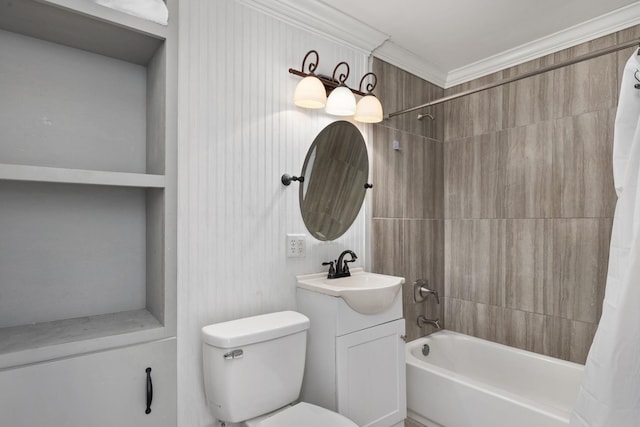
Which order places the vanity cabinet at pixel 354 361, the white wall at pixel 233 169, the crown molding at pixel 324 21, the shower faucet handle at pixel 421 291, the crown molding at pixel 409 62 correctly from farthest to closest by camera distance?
the shower faucet handle at pixel 421 291
the crown molding at pixel 409 62
the crown molding at pixel 324 21
the vanity cabinet at pixel 354 361
the white wall at pixel 233 169

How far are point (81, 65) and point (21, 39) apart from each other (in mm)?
192

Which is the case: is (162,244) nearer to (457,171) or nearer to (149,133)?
(149,133)

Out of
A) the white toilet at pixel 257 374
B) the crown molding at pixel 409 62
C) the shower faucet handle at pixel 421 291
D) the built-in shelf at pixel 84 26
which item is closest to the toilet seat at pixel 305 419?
the white toilet at pixel 257 374

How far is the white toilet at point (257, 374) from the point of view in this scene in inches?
53.1

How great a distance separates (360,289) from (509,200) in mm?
1480

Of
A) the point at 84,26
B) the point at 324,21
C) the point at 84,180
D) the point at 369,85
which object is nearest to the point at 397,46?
the point at 369,85

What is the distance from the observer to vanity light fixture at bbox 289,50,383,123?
1752 mm

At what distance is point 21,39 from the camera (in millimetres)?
1291

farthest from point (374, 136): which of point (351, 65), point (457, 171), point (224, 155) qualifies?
point (224, 155)

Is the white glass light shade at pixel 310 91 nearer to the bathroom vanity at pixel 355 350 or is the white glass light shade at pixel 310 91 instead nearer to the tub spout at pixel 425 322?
the bathroom vanity at pixel 355 350

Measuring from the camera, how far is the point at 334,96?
188cm

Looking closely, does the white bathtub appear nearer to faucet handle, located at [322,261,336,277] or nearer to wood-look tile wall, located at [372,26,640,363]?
wood-look tile wall, located at [372,26,640,363]

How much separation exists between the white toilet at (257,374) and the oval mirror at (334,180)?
2.03 ft

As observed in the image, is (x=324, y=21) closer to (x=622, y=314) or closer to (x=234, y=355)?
(x=234, y=355)
